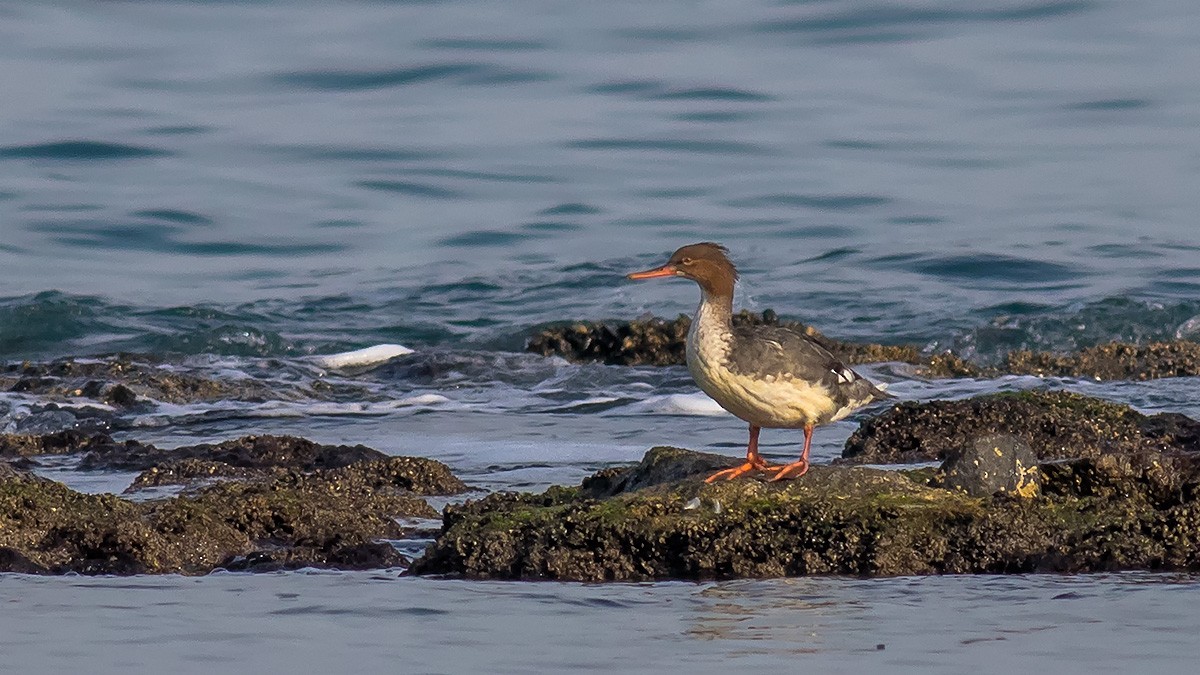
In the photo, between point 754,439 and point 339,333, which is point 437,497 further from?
point 339,333

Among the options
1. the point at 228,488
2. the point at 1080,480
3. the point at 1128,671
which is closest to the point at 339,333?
the point at 228,488

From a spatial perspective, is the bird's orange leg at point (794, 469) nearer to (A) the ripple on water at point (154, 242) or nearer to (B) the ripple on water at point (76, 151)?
(A) the ripple on water at point (154, 242)

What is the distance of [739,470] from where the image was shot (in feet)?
20.8

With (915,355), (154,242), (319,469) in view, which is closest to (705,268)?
(319,469)

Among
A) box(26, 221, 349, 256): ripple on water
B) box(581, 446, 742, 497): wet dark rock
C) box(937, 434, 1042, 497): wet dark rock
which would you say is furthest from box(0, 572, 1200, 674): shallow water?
box(26, 221, 349, 256): ripple on water

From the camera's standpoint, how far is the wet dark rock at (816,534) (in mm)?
5879

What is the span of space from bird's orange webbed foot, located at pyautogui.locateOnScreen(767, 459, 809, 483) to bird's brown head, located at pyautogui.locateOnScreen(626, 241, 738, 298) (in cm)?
87

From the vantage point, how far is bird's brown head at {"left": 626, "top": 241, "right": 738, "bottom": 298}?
7328 mm

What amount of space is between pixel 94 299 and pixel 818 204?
8.34m

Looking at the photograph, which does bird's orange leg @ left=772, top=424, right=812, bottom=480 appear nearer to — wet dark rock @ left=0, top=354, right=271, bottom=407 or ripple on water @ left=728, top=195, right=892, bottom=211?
wet dark rock @ left=0, top=354, right=271, bottom=407

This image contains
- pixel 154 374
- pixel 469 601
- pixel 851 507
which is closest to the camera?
pixel 469 601

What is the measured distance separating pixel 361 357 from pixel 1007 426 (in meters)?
6.99

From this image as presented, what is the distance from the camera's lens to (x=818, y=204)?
21.4 meters

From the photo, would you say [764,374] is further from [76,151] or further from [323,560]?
[76,151]
